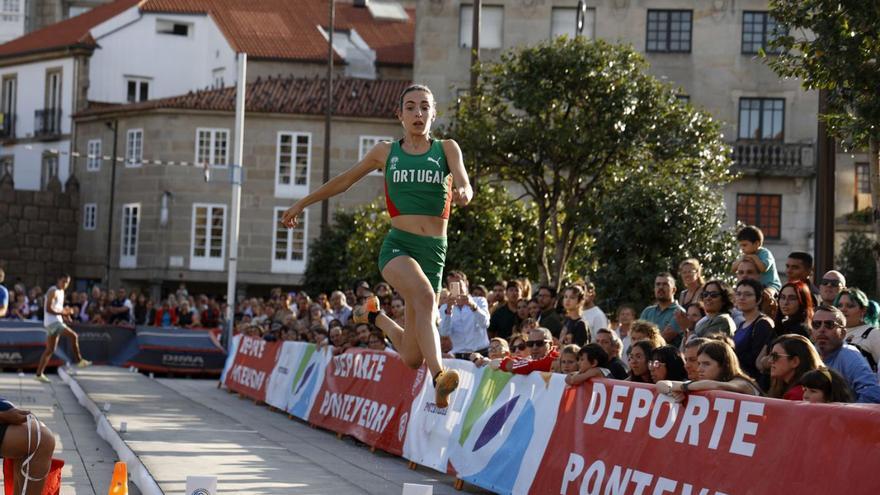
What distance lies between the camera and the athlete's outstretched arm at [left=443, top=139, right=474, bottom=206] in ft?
34.4

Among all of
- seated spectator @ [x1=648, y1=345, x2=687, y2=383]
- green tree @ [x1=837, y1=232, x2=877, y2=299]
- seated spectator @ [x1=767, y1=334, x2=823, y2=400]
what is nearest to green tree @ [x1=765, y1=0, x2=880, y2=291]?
seated spectator @ [x1=648, y1=345, x2=687, y2=383]

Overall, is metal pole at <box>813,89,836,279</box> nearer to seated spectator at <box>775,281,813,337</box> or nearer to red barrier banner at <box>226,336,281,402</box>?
seated spectator at <box>775,281,813,337</box>

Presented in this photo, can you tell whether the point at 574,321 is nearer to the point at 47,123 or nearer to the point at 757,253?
the point at 757,253

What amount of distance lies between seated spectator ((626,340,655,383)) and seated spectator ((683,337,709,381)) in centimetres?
78

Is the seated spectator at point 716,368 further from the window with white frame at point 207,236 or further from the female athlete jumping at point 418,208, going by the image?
the window with white frame at point 207,236

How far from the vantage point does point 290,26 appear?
70.9m

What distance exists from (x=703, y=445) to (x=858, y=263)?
39.1m

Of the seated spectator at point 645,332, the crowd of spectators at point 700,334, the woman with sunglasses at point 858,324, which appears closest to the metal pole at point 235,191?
the crowd of spectators at point 700,334

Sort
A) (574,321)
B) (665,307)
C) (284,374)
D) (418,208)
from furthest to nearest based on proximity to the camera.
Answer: (284,374) < (574,321) < (665,307) < (418,208)

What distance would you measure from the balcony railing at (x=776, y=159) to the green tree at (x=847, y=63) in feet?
125

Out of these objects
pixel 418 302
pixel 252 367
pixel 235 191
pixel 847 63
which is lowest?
pixel 252 367

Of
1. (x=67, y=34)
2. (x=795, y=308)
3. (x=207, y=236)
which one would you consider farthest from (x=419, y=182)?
(x=67, y=34)

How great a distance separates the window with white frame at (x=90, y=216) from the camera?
65750mm

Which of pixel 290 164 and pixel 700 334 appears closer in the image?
pixel 700 334
